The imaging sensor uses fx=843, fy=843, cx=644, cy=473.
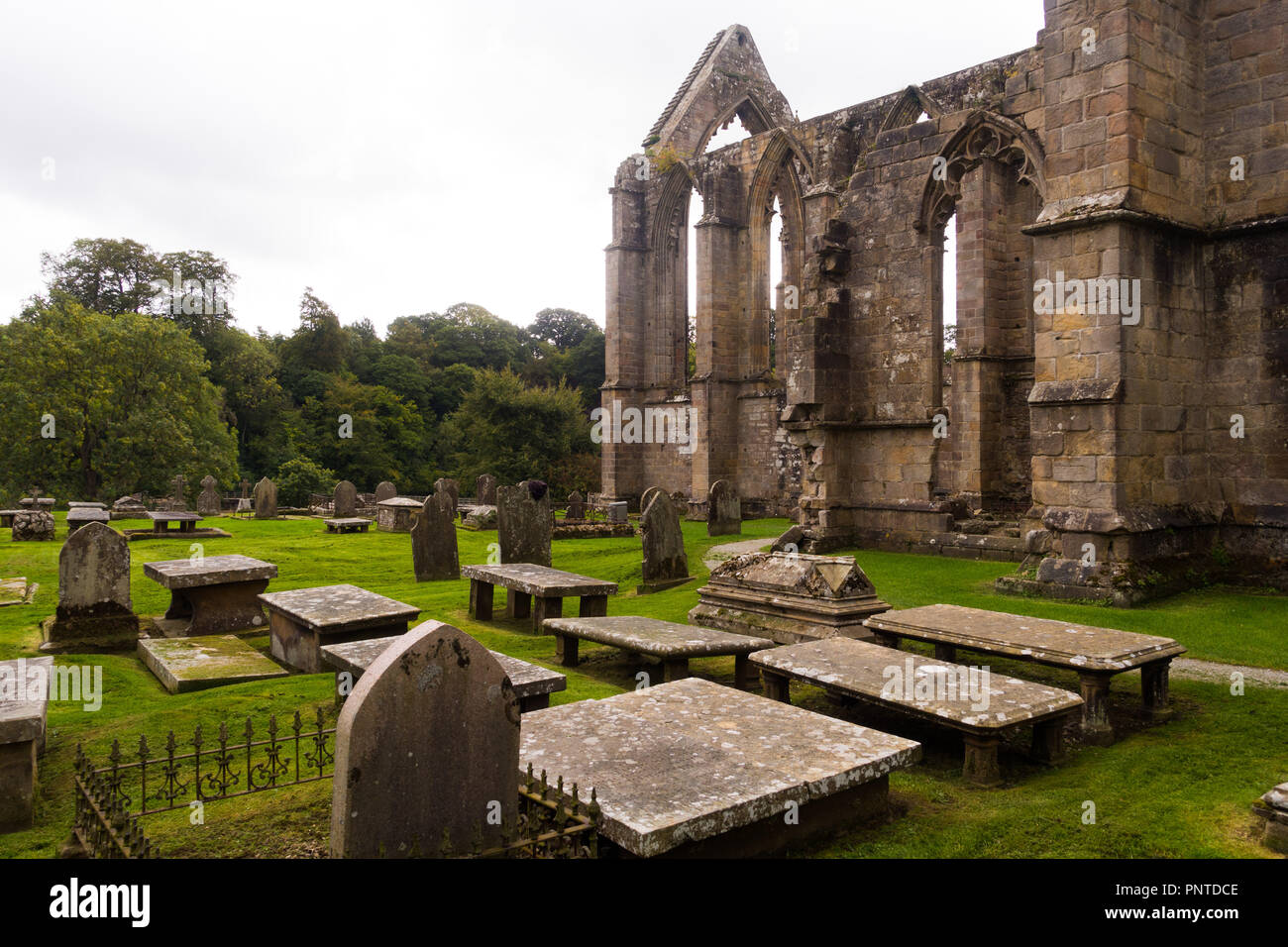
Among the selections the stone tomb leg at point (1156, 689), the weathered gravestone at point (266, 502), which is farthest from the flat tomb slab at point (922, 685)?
the weathered gravestone at point (266, 502)

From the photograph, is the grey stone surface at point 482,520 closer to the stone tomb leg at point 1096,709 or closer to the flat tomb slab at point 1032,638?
the flat tomb slab at point 1032,638

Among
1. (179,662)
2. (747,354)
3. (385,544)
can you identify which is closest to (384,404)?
(747,354)

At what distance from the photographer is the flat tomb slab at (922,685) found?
4.62m

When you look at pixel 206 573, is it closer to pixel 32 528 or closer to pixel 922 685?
pixel 922 685

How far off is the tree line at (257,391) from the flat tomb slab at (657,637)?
22.6 meters

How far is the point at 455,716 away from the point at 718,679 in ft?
14.1

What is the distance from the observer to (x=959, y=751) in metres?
5.24

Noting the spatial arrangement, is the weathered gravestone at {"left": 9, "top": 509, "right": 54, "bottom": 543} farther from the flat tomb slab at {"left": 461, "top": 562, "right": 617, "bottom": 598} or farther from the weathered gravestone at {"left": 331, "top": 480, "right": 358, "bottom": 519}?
→ the flat tomb slab at {"left": 461, "top": 562, "right": 617, "bottom": 598}

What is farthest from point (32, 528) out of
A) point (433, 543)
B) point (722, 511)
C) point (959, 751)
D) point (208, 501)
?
point (959, 751)

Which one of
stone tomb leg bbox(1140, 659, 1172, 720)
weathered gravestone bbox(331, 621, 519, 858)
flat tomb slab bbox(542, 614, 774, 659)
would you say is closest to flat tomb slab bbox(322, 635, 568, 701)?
flat tomb slab bbox(542, 614, 774, 659)

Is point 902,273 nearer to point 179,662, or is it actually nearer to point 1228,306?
point 1228,306

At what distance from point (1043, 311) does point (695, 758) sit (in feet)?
24.7

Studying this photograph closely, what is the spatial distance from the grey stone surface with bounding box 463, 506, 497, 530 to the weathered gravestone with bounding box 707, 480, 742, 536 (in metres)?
5.61

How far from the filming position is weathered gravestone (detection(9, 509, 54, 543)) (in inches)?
659
